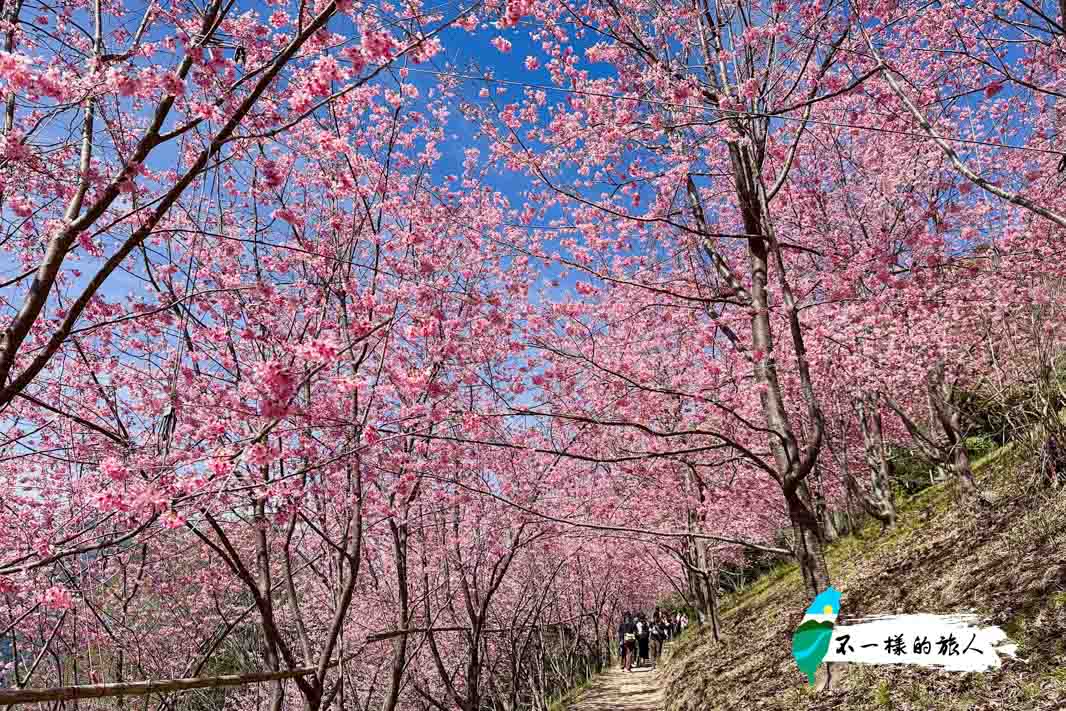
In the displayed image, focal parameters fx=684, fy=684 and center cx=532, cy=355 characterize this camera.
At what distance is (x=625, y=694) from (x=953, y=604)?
14.9m

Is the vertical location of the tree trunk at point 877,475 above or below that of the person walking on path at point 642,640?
above

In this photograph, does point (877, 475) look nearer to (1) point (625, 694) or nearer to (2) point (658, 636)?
(1) point (625, 694)

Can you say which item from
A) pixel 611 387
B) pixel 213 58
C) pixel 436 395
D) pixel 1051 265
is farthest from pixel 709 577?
pixel 213 58

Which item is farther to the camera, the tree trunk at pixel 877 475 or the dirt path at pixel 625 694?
the dirt path at pixel 625 694

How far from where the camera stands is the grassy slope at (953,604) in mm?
4102

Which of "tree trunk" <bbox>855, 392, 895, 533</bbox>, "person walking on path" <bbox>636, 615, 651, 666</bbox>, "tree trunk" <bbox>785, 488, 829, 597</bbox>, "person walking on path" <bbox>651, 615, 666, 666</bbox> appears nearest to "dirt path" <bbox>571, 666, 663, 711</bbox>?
"person walking on path" <bbox>636, 615, 651, 666</bbox>

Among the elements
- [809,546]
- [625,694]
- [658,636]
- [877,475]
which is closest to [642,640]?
[658,636]

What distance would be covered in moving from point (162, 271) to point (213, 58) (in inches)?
116

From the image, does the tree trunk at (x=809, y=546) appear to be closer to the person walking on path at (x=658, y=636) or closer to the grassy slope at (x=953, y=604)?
the grassy slope at (x=953, y=604)

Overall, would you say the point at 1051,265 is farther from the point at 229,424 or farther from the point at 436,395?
the point at 229,424

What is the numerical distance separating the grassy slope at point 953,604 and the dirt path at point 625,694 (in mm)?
5719

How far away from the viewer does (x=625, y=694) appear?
719 inches

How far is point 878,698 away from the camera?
488cm

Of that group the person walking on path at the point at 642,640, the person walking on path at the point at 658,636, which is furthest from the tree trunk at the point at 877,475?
the person walking on path at the point at 658,636
